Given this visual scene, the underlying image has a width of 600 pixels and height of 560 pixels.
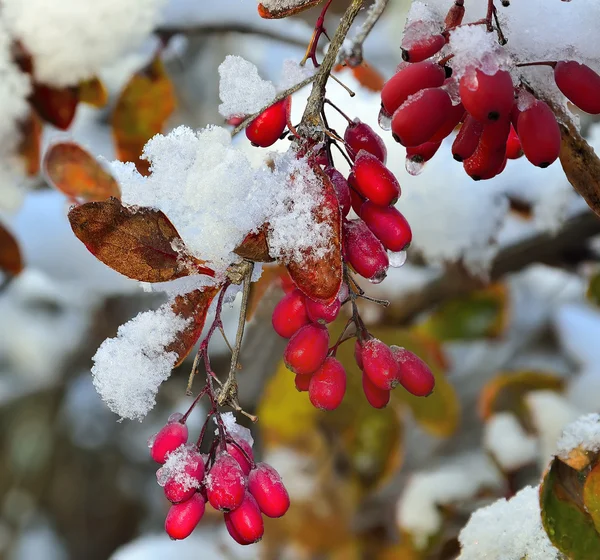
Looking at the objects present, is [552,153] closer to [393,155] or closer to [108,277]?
[393,155]

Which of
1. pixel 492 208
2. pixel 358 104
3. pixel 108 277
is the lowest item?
pixel 108 277

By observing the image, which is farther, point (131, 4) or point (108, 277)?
point (108, 277)

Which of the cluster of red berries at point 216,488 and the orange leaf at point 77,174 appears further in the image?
the orange leaf at point 77,174

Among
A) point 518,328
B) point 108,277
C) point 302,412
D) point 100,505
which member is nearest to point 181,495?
point 302,412

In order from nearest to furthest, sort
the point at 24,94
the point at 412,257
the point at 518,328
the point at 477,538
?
1. the point at 477,538
2. the point at 24,94
3. the point at 412,257
4. the point at 518,328

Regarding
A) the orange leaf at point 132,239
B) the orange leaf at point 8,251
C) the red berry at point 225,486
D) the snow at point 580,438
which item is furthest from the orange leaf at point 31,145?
the snow at point 580,438

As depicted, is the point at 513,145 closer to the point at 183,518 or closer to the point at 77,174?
the point at 183,518

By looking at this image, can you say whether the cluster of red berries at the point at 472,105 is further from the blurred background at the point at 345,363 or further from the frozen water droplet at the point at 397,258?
the blurred background at the point at 345,363
